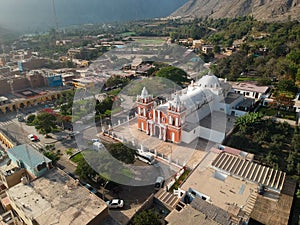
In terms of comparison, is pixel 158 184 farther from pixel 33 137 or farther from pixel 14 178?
pixel 33 137

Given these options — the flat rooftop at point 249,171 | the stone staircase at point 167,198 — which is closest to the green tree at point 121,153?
the stone staircase at point 167,198

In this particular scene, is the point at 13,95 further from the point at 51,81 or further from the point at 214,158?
the point at 214,158

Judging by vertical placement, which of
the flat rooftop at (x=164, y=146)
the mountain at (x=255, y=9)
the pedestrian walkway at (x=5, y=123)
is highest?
the mountain at (x=255, y=9)

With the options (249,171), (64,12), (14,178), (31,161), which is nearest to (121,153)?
(31,161)

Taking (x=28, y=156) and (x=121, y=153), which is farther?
(x=121, y=153)

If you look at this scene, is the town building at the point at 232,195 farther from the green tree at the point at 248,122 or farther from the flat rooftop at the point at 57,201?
the green tree at the point at 248,122

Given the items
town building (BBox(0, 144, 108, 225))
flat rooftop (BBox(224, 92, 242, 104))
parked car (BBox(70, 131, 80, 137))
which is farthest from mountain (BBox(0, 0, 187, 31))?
flat rooftop (BBox(224, 92, 242, 104))
